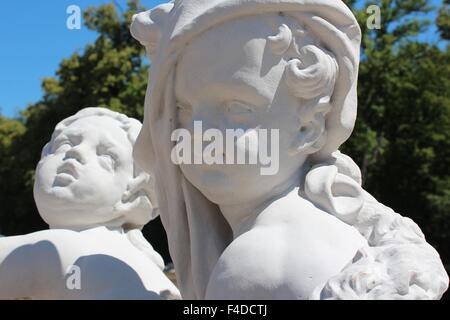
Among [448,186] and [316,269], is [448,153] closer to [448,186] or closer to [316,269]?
[448,186]

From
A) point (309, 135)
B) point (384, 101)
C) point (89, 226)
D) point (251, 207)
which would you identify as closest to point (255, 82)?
point (309, 135)

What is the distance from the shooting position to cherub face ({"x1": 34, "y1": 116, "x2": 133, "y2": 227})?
12.5 ft

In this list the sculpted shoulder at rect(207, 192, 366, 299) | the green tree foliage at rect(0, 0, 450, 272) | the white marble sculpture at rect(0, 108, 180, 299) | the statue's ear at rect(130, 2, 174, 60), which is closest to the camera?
the sculpted shoulder at rect(207, 192, 366, 299)

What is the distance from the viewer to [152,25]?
2.87 m

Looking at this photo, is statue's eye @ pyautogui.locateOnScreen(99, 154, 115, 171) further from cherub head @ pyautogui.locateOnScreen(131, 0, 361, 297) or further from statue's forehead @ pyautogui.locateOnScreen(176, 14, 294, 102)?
statue's forehead @ pyautogui.locateOnScreen(176, 14, 294, 102)

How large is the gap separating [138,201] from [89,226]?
32cm

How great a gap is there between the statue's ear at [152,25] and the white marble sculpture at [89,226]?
1.15 meters

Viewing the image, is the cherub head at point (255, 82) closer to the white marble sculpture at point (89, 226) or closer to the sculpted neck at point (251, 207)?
the sculpted neck at point (251, 207)

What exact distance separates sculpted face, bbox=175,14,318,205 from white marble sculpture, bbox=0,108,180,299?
95cm

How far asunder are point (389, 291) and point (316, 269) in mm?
256

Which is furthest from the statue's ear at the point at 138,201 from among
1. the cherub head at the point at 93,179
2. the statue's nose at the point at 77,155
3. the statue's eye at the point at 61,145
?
the statue's eye at the point at 61,145

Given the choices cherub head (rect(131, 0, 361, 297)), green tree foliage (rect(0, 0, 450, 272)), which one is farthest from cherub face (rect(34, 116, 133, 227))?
green tree foliage (rect(0, 0, 450, 272))

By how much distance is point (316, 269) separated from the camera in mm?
2291
